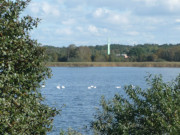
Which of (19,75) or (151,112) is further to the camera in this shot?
(151,112)

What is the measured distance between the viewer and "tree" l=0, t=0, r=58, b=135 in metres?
5.40

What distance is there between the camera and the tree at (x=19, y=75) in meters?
5.40

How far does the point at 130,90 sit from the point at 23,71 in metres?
3.61

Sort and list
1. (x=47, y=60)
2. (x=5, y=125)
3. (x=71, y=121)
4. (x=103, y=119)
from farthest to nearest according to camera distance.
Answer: (x=71, y=121), (x=103, y=119), (x=47, y=60), (x=5, y=125)

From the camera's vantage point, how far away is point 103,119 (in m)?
10.1

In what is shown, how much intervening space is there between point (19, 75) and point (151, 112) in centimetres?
392

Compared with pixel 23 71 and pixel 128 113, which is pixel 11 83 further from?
pixel 128 113

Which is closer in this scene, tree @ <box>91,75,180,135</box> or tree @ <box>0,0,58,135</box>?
tree @ <box>0,0,58,135</box>

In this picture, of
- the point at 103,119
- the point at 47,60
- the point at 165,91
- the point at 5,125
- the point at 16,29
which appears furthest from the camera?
the point at 103,119

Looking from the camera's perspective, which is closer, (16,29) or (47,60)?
(16,29)

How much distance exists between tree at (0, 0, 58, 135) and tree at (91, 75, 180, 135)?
2617mm

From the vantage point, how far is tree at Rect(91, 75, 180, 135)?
311 inches

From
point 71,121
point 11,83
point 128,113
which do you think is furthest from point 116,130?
point 71,121

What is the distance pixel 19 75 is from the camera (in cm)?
569
